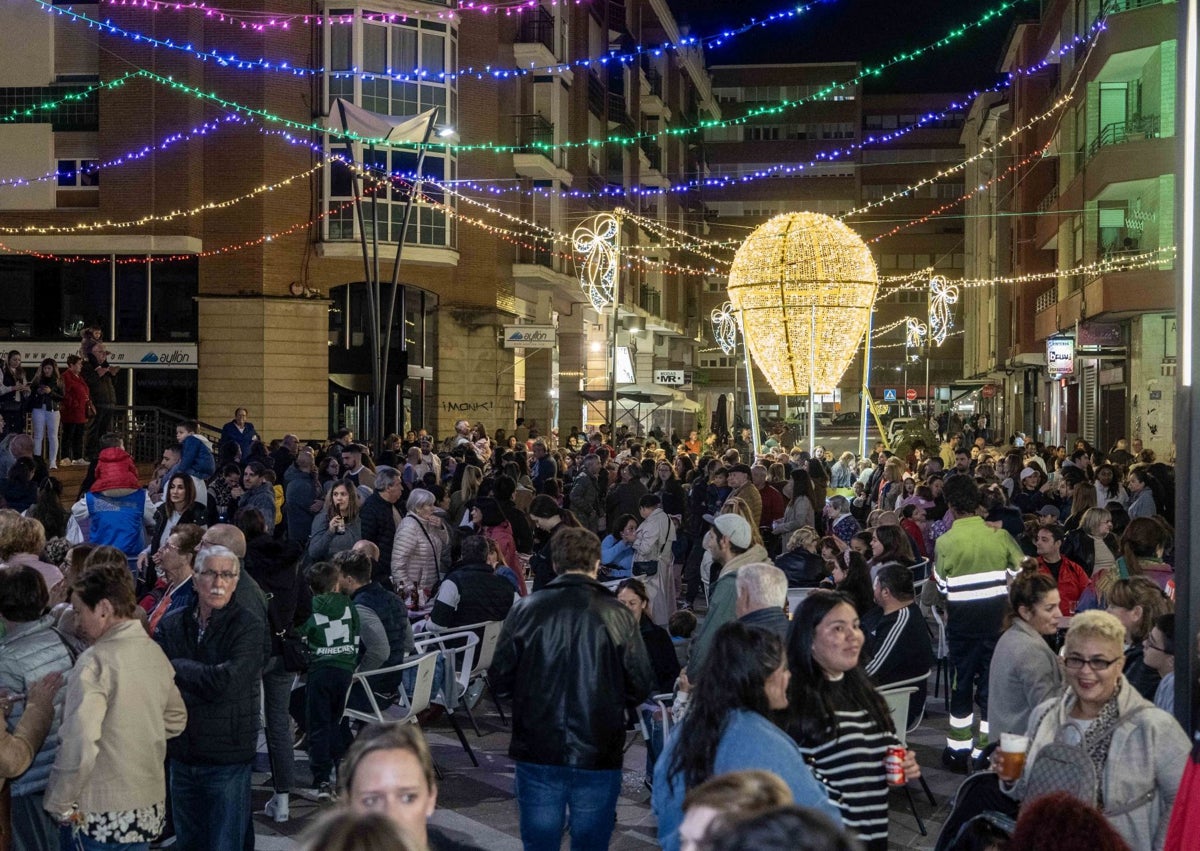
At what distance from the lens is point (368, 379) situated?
3512 centimetres

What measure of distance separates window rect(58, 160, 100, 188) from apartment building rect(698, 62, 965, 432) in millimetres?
57181

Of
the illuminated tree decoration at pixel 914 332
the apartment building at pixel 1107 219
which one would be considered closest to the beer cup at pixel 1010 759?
the apartment building at pixel 1107 219

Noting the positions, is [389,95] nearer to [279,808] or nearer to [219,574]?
[279,808]

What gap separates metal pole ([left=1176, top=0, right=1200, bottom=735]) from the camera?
5.16 m

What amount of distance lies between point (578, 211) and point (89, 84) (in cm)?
1711

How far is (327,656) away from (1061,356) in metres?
30.1

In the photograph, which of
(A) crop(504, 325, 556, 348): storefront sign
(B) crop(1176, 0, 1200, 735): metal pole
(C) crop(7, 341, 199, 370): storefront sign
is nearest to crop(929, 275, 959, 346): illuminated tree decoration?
(A) crop(504, 325, 556, 348): storefront sign

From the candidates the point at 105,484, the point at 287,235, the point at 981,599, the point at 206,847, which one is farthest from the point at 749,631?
the point at 287,235

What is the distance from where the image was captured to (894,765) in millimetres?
4691

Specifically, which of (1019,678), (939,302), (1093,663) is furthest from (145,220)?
(1093,663)

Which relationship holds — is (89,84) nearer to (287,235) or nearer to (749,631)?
(287,235)

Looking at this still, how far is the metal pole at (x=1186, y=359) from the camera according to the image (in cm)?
516

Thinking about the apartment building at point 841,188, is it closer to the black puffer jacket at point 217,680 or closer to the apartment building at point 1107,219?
the apartment building at point 1107,219

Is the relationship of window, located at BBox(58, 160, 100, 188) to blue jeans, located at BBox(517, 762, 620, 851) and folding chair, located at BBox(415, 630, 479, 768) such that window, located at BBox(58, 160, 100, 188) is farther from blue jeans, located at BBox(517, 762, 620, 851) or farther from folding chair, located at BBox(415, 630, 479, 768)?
blue jeans, located at BBox(517, 762, 620, 851)
